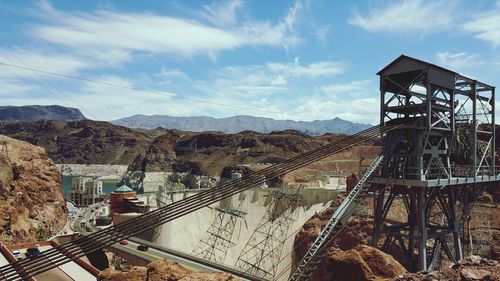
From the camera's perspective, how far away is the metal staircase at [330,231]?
21.0 m

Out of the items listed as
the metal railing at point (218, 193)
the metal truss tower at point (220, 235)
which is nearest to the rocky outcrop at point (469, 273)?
the metal railing at point (218, 193)

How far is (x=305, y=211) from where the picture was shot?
188ft

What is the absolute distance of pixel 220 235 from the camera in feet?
178

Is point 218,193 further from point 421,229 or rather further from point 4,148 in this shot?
point 4,148

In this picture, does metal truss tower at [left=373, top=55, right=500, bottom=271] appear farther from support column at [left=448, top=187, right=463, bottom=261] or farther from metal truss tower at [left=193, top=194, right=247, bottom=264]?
metal truss tower at [left=193, top=194, right=247, bottom=264]

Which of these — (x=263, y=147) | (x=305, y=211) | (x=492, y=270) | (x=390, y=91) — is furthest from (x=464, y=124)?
(x=263, y=147)

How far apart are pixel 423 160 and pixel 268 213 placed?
35241 millimetres

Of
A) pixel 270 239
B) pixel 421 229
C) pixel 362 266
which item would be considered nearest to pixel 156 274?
pixel 362 266

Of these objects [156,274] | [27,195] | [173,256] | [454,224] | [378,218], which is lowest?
[173,256]

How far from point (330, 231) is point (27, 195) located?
45.3 meters

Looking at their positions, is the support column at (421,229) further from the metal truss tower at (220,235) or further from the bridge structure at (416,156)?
the metal truss tower at (220,235)

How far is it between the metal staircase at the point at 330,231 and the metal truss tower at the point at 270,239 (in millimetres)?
26128

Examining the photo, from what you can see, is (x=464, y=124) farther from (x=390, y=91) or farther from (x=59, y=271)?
(x=59, y=271)

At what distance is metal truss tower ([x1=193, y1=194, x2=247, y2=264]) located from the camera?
5184 centimetres
